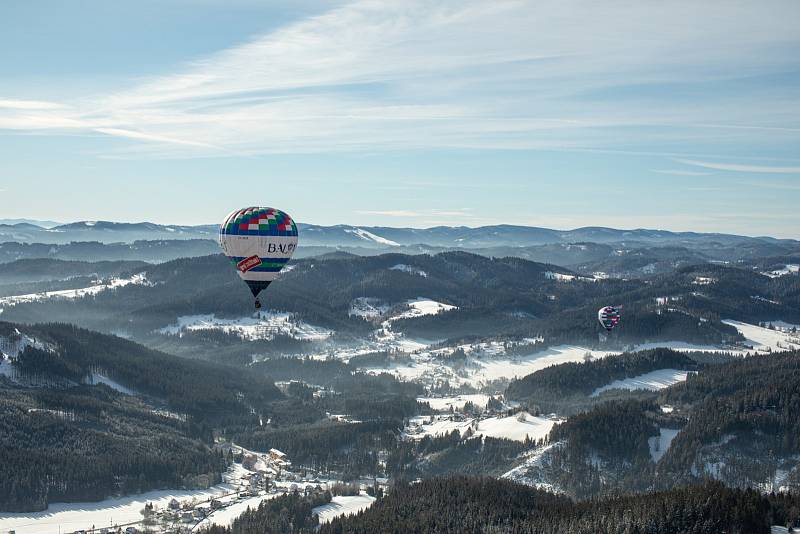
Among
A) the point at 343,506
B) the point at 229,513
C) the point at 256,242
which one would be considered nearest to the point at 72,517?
the point at 229,513

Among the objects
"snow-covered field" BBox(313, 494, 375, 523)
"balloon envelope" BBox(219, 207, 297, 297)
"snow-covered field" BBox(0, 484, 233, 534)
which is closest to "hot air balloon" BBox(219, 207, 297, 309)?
"balloon envelope" BBox(219, 207, 297, 297)

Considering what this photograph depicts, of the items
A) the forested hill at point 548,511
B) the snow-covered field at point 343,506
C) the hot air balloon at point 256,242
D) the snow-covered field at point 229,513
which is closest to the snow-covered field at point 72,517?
the snow-covered field at point 229,513

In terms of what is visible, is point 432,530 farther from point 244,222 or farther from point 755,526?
point 244,222

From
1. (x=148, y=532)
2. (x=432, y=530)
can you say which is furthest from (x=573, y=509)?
(x=148, y=532)

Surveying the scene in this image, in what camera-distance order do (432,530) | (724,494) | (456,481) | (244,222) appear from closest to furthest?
(724,494), (432,530), (244,222), (456,481)

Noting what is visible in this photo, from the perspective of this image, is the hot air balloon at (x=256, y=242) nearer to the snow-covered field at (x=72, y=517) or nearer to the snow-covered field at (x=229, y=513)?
the snow-covered field at (x=229, y=513)

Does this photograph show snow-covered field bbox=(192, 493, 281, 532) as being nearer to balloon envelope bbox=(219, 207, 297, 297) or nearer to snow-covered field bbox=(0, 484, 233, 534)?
snow-covered field bbox=(0, 484, 233, 534)
